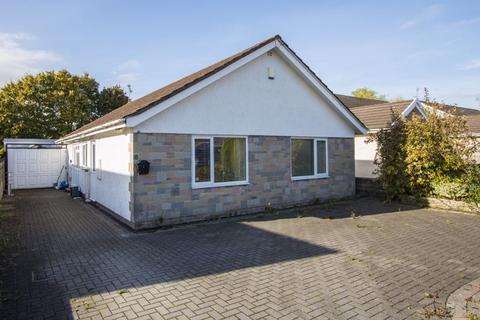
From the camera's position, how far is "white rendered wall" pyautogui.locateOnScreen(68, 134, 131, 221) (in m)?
9.57

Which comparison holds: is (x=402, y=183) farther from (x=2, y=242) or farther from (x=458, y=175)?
(x=2, y=242)

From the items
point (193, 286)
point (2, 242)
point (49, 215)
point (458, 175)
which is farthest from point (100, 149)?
point (458, 175)

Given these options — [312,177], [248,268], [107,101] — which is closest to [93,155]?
[312,177]

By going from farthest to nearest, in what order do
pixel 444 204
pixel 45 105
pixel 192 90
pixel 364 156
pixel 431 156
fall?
pixel 45 105, pixel 364 156, pixel 431 156, pixel 444 204, pixel 192 90

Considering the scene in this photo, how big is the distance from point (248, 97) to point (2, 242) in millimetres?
7917

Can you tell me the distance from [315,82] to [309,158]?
9.61ft

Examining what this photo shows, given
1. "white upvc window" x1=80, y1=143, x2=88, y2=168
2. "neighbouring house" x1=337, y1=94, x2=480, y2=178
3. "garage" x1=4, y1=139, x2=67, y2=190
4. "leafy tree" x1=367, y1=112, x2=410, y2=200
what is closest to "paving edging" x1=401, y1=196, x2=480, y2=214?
"leafy tree" x1=367, y1=112, x2=410, y2=200

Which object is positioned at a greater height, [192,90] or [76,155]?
[192,90]

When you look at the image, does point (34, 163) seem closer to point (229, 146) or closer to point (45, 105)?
point (45, 105)

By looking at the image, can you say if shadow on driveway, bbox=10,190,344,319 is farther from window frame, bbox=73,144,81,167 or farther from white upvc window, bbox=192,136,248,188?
window frame, bbox=73,144,81,167

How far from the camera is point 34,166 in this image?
818 inches

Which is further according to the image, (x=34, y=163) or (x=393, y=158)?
(x=34, y=163)

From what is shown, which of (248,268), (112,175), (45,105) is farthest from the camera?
(45,105)

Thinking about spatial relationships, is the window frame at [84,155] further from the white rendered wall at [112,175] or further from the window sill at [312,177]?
the window sill at [312,177]
